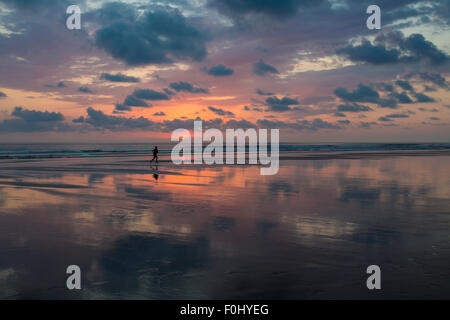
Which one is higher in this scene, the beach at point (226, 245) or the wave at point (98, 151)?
the wave at point (98, 151)

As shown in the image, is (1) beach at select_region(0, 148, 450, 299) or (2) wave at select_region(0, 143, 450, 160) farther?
(2) wave at select_region(0, 143, 450, 160)

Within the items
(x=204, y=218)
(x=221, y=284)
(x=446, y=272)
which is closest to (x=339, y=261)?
(x=446, y=272)

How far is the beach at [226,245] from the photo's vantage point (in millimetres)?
5773

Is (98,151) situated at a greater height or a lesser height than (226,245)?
greater

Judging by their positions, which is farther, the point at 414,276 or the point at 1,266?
the point at 1,266

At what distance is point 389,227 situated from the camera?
9.50 m

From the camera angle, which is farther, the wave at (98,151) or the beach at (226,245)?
the wave at (98,151)

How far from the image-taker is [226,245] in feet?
26.3

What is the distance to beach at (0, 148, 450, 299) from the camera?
5773 mm

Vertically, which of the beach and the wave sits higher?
the wave

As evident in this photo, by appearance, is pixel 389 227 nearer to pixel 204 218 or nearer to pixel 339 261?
pixel 339 261

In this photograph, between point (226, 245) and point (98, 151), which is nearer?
A: point (226, 245)

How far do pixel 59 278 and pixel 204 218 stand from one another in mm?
5093

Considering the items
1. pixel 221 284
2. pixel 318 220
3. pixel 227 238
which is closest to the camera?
pixel 221 284
